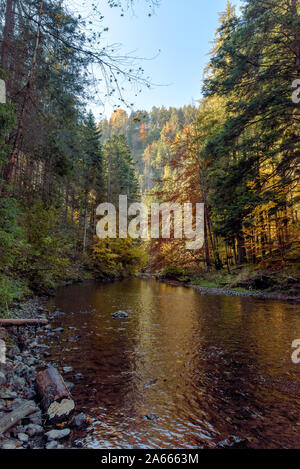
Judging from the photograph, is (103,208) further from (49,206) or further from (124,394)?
(124,394)

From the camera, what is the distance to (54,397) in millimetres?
3006

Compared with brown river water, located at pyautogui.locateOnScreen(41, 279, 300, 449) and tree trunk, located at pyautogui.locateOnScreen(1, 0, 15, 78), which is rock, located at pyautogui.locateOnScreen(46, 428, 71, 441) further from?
tree trunk, located at pyautogui.locateOnScreen(1, 0, 15, 78)

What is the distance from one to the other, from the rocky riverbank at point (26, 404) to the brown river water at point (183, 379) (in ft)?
0.79

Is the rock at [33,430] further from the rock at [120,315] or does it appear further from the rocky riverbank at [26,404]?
the rock at [120,315]

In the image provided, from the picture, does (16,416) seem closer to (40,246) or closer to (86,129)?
(40,246)

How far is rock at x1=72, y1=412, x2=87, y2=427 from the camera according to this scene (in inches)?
109

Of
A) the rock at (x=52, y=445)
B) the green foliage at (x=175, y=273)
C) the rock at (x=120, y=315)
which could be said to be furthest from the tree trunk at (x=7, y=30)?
the green foliage at (x=175, y=273)

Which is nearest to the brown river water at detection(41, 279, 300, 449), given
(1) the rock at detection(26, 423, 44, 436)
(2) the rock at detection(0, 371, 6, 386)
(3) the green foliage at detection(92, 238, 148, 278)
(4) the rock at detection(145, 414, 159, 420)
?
(4) the rock at detection(145, 414, 159, 420)

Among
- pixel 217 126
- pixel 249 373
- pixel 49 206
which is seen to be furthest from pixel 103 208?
pixel 249 373

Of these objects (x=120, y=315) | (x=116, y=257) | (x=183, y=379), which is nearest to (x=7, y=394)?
(x=183, y=379)

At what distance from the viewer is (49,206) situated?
39.1ft

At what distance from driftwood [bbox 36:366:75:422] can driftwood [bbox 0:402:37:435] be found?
0.53ft

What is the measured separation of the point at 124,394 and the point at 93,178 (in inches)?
1002

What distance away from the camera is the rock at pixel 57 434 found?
2490 mm
